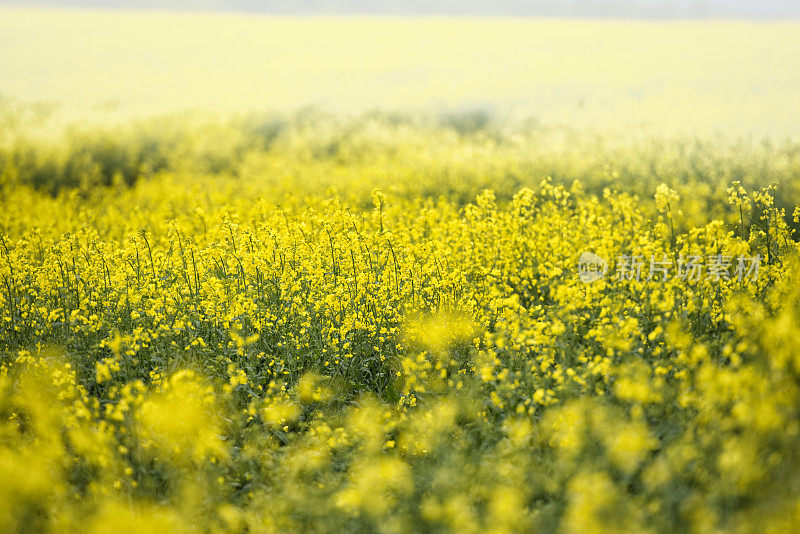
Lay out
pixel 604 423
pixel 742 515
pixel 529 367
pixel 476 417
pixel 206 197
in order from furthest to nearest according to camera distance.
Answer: pixel 206 197
pixel 529 367
pixel 476 417
pixel 604 423
pixel 742 515

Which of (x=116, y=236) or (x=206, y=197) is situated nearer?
(x=116, y=236)

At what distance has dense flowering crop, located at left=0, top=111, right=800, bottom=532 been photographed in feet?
11.9

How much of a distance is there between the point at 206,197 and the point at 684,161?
26.0ft

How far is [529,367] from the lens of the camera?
5.49 metres

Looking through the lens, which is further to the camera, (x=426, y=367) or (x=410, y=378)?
(x=426, y=367)

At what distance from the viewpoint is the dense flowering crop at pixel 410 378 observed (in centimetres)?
364

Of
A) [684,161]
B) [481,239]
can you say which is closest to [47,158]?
[481,239]

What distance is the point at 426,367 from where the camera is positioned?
550 centimetres

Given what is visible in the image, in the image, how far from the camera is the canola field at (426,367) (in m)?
3.68

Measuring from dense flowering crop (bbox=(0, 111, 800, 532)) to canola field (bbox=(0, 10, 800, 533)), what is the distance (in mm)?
27

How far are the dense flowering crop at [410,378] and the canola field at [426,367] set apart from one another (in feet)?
0.09

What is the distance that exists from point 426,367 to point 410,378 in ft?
0.63

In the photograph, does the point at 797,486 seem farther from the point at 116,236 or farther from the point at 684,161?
the point at 116,236

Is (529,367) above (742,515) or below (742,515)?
below
